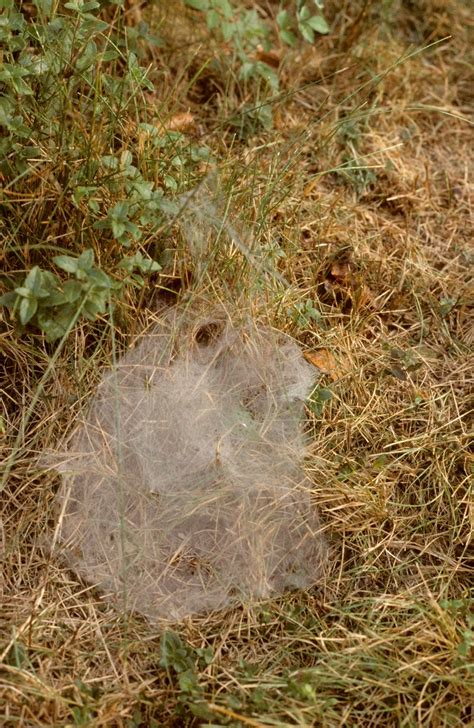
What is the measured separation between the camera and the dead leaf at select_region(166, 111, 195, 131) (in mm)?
2678

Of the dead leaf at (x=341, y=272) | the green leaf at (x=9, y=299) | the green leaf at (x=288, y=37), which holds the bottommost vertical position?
the dead leaf at (x=341, y=272)

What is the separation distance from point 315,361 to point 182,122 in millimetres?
988

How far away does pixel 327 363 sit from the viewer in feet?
7.64

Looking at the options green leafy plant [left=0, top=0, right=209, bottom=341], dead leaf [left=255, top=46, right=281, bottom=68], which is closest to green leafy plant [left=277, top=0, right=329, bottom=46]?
dead leaf [left=255, top=46, right=281, bottom=68]

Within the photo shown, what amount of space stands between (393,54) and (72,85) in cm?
147

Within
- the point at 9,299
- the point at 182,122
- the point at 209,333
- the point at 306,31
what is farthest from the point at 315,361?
the point at 306,31

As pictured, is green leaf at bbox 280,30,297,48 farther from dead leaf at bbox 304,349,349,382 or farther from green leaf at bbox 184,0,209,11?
dead leaf at bbox 304,349,349,382

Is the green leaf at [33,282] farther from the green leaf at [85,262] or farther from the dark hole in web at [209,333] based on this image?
the dark hole in web at [209,333]

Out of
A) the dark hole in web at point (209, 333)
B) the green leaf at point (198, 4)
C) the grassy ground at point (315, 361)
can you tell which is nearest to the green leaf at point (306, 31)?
the grassy ground at point (315, 361)

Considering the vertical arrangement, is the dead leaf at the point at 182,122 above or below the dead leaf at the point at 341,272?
above

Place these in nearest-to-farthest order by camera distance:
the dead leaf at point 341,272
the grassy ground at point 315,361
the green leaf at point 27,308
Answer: the grassy ground at point 315,361, the green leaf at point 27,308, the dead leaf at point 341,272

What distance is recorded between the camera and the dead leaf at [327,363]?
2311mm

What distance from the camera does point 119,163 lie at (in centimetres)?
217

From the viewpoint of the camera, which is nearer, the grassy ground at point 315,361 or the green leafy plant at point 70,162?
the grassy ground at point 315,361
